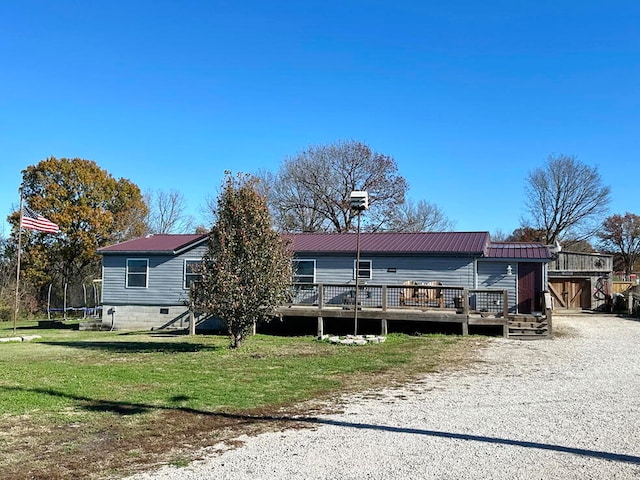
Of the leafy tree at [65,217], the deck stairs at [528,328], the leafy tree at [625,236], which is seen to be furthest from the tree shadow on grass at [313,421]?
the leafy tree at [625,236]

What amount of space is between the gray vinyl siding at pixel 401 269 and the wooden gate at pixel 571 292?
1301 cm

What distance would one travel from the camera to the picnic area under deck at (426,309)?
15.1m

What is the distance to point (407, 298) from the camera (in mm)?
17156

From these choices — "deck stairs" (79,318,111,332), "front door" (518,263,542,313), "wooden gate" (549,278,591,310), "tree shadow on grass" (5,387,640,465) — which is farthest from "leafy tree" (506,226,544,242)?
"tree shadow on grass" (5,387,640,465)

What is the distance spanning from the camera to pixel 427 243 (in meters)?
18.8

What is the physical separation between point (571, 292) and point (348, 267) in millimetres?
15511

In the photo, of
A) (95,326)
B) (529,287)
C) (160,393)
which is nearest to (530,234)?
(529,287)

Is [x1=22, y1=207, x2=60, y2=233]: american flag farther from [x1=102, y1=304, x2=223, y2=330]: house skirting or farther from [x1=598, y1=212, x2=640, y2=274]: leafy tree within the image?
[x1=598, y1=212, x2=640, y2=274]: leafy tree

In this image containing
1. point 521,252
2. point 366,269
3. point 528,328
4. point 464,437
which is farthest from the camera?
point 366,269

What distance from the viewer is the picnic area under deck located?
49.6ft

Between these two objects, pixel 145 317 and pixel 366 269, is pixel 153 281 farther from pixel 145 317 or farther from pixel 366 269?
pixel 366 269

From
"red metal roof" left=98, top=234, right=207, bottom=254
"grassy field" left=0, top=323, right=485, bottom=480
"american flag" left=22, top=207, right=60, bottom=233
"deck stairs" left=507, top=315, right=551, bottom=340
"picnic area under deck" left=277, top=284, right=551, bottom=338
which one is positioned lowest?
"grassy field" left=0, top=323, right=485, bottom=480

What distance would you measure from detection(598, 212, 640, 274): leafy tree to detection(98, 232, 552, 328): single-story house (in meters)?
40.7

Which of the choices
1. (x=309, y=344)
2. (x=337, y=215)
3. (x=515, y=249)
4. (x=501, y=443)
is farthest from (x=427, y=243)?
(x=337, y=215)
